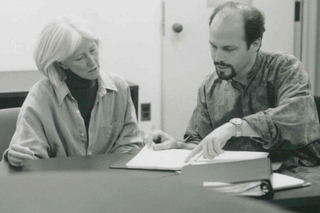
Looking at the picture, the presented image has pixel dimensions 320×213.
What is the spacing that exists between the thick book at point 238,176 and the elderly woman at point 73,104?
1.56 feet

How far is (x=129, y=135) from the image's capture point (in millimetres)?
1667

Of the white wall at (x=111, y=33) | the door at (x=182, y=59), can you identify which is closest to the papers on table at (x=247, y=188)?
the white wall at (x=111, y=33)

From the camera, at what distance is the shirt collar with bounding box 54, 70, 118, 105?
1550 mm

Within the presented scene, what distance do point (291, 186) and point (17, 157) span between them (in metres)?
0.70

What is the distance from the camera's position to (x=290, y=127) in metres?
1.38

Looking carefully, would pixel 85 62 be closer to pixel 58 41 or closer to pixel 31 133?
pixel 58 41

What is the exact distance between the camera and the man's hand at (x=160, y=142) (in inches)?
54.4

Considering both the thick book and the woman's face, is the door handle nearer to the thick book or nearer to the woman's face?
the woman's face

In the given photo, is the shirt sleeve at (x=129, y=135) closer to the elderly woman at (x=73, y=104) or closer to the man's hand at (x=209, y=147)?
the elderly woman at (x=73, y=104)

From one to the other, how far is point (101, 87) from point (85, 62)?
0.11 metres

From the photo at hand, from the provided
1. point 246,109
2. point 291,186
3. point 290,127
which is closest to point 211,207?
point 291,186

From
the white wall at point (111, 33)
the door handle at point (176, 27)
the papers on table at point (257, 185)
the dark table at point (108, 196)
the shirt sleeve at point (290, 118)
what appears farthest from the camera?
the door handle at point (176, 27)

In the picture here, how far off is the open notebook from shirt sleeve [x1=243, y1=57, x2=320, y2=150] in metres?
0.14

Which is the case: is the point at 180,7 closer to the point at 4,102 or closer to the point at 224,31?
the point at 4,102
